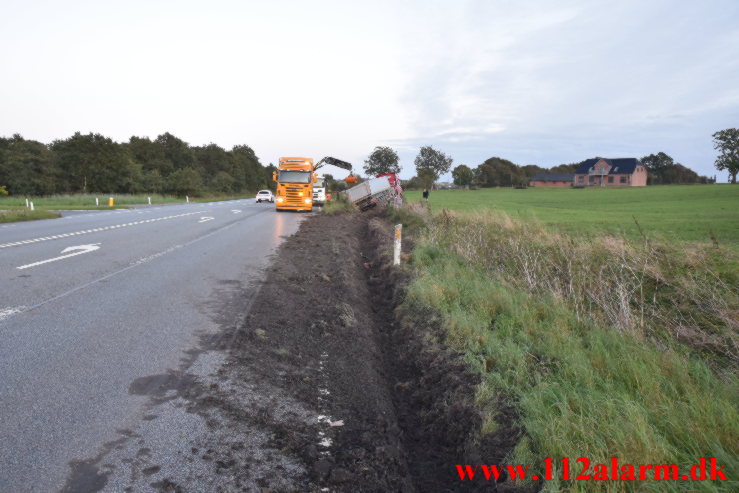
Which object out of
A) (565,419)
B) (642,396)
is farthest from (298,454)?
(642,396)

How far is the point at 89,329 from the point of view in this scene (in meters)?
5.63

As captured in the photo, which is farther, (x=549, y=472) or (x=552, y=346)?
(x=552, y=346)

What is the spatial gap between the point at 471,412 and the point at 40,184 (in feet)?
243

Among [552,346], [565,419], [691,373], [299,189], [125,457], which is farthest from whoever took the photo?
[299,189]

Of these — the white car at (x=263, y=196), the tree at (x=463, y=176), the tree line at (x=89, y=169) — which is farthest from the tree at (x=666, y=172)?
the tree line at (x=89, y=169)

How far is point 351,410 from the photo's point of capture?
4094 millimetres

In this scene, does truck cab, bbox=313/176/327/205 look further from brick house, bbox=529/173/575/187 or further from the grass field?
brick house, bbox=529/173/575/187

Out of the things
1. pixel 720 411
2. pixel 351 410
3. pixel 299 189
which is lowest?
pixel 351 410

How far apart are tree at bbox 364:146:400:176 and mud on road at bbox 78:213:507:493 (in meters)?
122

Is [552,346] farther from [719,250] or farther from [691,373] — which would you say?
[719,250]

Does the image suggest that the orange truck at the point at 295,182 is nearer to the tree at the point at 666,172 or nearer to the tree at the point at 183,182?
the tree at the point at 183,182

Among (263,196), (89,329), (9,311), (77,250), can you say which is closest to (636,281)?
(89,329)

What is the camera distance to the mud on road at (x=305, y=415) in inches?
118

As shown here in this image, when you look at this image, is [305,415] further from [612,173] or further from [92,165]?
[612,173]
